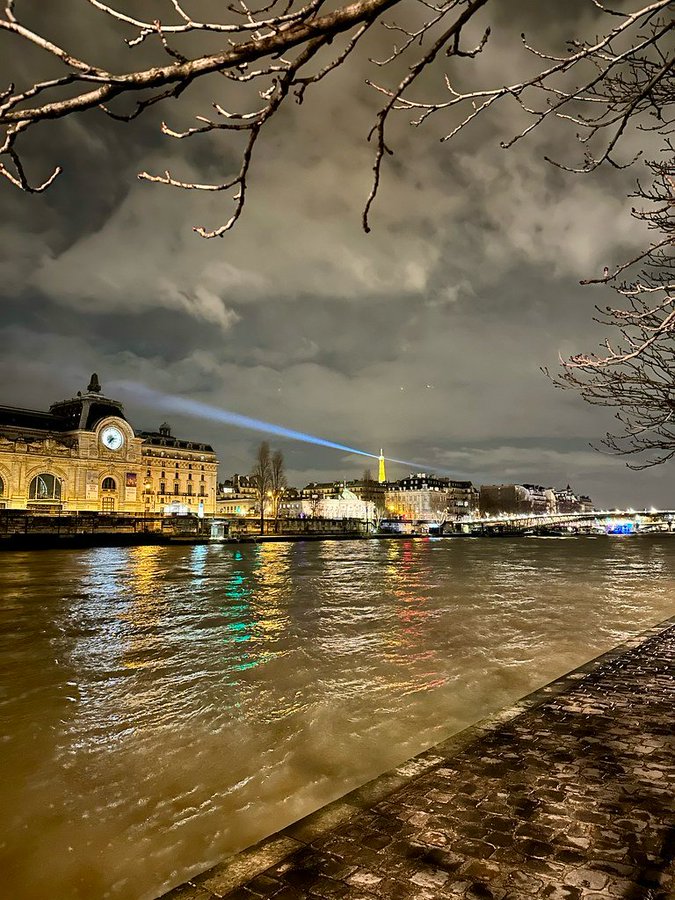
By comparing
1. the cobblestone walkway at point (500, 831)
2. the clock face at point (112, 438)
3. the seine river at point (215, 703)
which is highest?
the clock face at point (112, 438)

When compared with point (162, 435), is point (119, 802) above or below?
below

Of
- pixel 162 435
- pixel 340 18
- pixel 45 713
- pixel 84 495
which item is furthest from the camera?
pixel 162 435

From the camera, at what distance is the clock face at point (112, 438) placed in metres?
99.9

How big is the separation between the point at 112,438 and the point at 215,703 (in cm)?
10053

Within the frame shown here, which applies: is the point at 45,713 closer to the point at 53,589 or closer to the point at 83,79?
the point at 83,79

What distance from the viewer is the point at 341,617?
16.5 meters

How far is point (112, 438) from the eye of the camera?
101188 millimetres

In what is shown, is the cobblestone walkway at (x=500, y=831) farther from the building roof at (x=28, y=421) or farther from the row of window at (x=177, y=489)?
the row of window at (x=177, y=489)

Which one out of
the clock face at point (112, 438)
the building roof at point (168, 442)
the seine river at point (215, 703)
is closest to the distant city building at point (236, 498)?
the building roof at point (168, 442)

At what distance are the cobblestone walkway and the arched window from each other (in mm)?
95446

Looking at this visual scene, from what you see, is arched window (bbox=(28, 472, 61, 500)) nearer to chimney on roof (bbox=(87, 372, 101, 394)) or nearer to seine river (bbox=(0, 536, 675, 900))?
chimney on roof (bbox=(87, 372, 101, 394))

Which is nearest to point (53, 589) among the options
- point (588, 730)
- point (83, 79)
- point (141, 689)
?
point (141, 689)

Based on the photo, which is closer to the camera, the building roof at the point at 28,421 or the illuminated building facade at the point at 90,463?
the illuminated building facade at the point at 90,463

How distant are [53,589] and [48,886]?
21.5m
